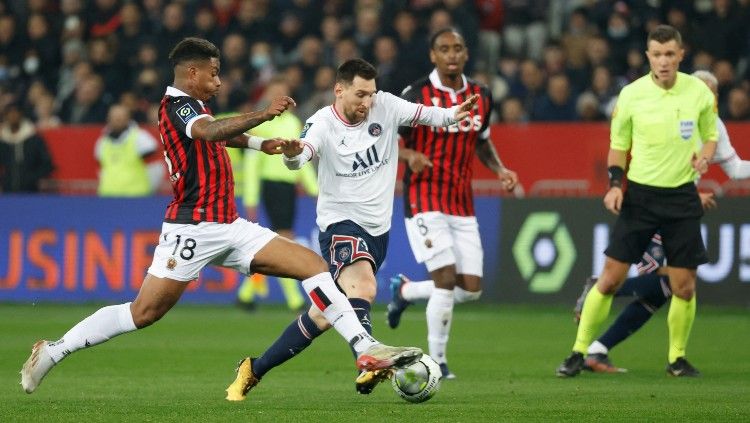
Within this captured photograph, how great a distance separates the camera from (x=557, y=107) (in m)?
18.2

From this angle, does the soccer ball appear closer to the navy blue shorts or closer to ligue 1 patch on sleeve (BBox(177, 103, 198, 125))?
the navy blue shorts

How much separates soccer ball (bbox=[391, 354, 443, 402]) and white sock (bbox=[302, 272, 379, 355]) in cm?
27

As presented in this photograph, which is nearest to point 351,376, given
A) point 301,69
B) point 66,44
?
point 301,69

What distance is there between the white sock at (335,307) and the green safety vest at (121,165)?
10097 mm

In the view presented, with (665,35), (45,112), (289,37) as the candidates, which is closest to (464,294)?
(665,35)

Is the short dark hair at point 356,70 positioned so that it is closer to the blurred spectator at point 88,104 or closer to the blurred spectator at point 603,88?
the blurred spectator at point 603,88

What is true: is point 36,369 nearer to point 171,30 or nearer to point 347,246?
point 347,246

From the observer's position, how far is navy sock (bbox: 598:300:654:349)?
10.8m

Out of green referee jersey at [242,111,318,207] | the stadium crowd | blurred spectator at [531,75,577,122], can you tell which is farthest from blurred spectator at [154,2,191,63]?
blurred spectator at [531,75,577,122]

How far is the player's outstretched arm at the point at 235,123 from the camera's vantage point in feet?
25.2

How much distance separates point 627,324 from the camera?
35.4 feet

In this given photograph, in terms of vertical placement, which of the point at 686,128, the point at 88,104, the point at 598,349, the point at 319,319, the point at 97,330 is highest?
the point at 686,128

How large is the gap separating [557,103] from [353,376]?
28.4ft

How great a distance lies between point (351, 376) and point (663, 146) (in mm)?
2717
